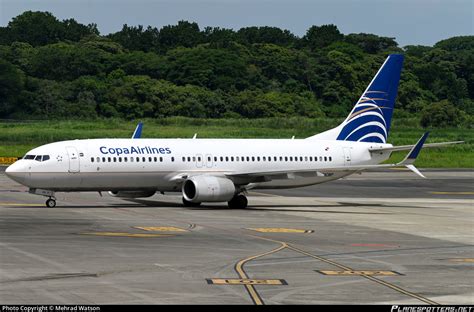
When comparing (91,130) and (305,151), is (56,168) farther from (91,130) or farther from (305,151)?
(91,130)

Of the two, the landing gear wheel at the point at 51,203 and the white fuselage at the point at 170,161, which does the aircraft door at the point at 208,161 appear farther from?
the landing gear wheel at the point at 51,203

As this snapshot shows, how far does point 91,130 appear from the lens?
121 meters

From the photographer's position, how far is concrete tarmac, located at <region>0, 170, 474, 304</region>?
24.7m

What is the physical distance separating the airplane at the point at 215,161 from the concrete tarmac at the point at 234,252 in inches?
47.4

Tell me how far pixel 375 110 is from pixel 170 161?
13.9 meters

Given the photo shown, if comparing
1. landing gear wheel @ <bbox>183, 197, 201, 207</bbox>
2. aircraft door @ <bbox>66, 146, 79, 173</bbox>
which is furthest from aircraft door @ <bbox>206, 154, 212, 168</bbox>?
aircraft door @ <bbox>66, 146, 79, 173</bbox>

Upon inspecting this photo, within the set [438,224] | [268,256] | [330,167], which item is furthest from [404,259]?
[330,167]

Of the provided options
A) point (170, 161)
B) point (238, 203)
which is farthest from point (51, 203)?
point (238, 203)

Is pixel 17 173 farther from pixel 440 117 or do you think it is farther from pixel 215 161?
pixel 440 117

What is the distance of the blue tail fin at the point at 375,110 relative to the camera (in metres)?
60.6

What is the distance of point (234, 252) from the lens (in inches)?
1314

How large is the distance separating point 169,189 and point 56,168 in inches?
254

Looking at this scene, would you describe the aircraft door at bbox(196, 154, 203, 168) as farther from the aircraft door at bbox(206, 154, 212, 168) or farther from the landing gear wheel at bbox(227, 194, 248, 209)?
the landing gear wheel at bbox(227, 194, 248, 209)

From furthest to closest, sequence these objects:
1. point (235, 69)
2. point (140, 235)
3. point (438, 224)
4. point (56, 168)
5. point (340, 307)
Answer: point (235, 69) → point (56, 168) → point (438, 224) → point (140, 235) → point (340, 307)
